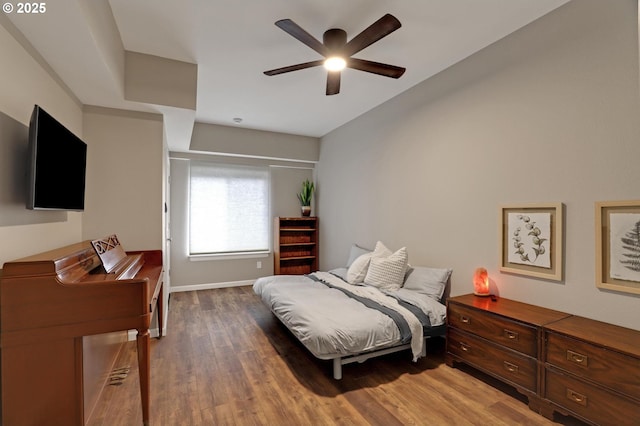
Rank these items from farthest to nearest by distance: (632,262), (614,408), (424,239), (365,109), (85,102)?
(365,109)
(424,239)
(85,102)
(632,262)
(614,408)

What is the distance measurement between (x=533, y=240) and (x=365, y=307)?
1451mm

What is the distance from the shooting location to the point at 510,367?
83.9 inches

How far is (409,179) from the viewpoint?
3.59 m

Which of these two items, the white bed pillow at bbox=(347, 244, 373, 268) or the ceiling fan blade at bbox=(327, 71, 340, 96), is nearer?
the ceiling fan blade at bbox=(327, 71, 340, 96)

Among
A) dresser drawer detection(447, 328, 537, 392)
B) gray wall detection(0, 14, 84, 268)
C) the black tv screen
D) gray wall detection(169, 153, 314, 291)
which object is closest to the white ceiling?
gray wall detection(0, 14, 84, 268)

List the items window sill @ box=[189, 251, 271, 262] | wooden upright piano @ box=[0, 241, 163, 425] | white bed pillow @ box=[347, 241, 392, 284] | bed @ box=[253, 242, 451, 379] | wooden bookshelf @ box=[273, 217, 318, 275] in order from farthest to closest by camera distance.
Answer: wooden bookshelf @ box=[273, 217, 318, 275] → window sill @ box=[189, 251, 271, 262] → white bed pillow @ box=[347, 241, 392, 284] → bed @ box=[253, 242, 451, 379] → wooden upright piano @ box=[0, 241, 163, 425]

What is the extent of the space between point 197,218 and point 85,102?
2.66m

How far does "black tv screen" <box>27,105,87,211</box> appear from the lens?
1.67 meters

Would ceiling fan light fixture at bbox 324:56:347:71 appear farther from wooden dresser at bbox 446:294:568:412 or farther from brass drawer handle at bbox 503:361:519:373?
brass drawer handle at bbox 503:361:519:373

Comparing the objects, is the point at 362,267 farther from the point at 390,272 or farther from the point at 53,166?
the point at 53,166

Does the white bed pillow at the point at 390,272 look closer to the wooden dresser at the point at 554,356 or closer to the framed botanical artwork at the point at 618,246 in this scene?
the wooden dresser at the point at 554,356

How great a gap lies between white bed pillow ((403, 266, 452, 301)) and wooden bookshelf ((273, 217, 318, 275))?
8.61 feet

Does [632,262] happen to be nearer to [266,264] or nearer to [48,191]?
[48,191]

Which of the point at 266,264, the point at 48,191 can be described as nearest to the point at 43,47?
the point at 48,191
